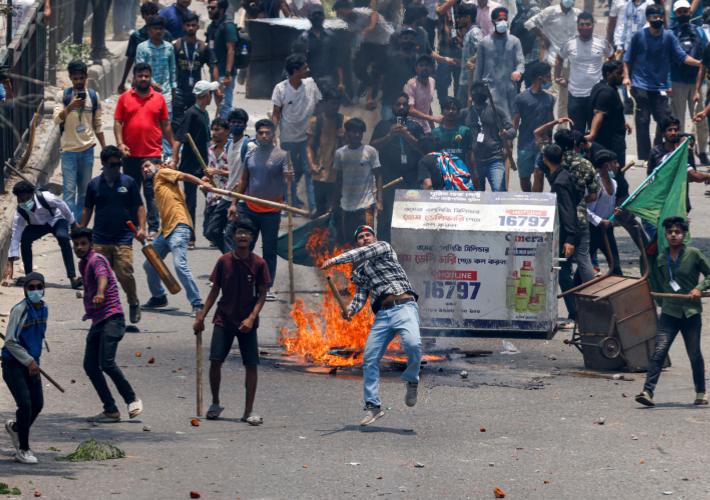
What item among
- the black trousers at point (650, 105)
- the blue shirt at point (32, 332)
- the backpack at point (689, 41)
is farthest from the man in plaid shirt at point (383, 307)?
the backpack at point (689, 41)

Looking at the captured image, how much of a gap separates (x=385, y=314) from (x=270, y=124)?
3.82 m

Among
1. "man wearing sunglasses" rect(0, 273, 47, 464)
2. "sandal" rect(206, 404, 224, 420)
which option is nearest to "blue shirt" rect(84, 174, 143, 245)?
"sandal" rect(206, 404, 224, 420)

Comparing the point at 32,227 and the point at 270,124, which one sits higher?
the point at 270,124

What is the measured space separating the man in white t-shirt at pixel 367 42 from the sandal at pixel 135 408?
7730mm

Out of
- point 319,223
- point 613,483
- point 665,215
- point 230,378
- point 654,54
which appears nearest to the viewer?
point 613,483

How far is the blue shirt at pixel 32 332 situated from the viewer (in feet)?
22.9

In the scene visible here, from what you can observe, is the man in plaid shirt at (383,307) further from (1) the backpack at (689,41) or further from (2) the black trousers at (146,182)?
(1) the backpack at (689,41)

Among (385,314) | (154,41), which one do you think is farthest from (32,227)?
(385,314)

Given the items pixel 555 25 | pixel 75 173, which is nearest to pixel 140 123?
pixel 75 173

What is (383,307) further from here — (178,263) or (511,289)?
(178,263)

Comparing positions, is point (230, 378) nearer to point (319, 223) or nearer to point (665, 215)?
point (319, 223)

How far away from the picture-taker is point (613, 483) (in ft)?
21.2

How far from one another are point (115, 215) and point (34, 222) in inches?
47.4

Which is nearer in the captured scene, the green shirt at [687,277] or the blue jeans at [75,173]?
the green shirt at [687,277]
